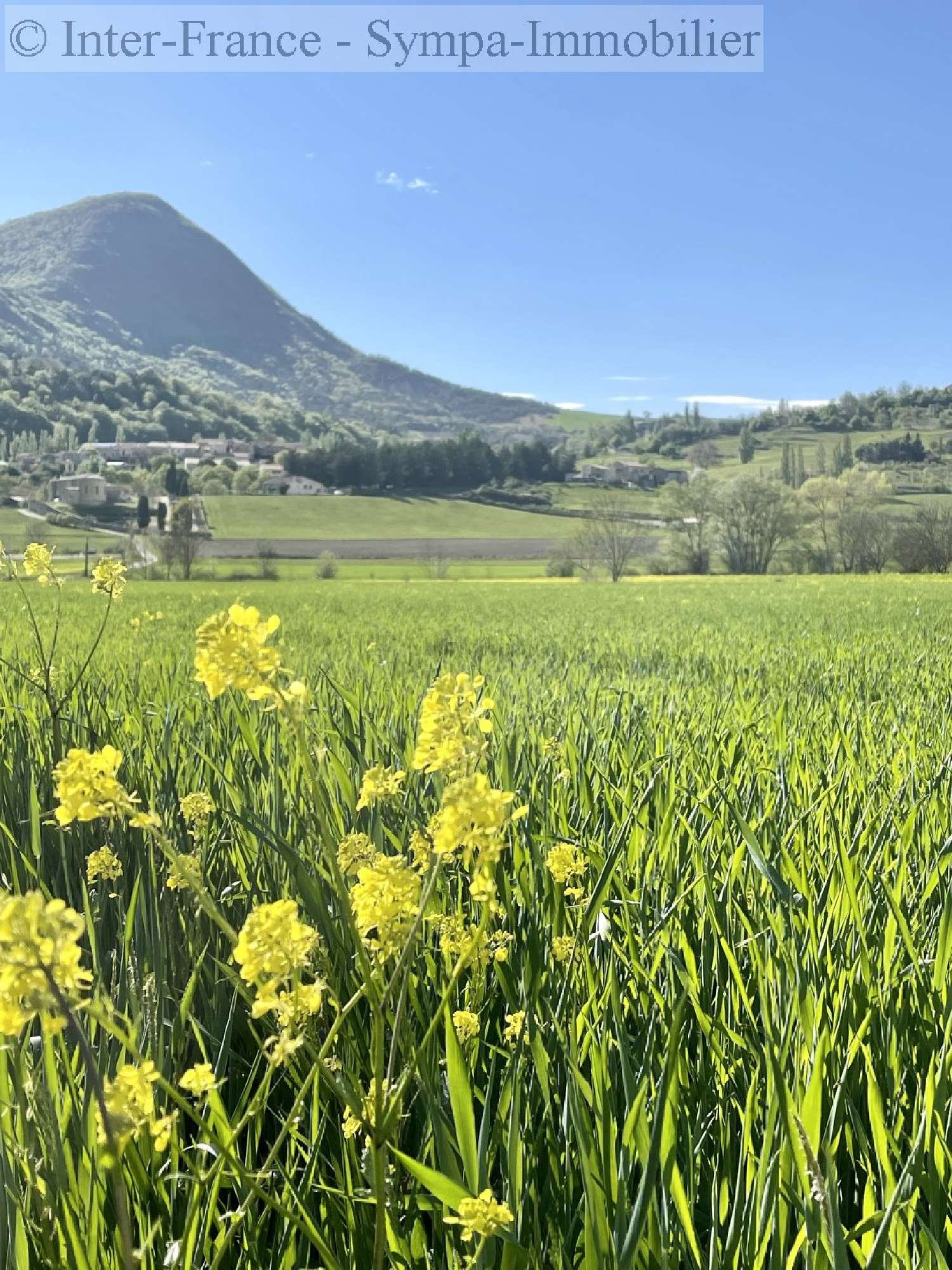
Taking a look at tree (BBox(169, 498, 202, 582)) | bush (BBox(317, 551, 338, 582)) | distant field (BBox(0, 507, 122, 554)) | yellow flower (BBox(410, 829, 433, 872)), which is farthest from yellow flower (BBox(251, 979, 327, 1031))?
distant field (BBox(0, 507, 122, 554))

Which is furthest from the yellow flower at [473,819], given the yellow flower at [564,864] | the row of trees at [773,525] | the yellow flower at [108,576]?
the row of trees at [773,525]

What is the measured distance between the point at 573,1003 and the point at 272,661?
959mm

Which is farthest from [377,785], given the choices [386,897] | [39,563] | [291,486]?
[291,486]

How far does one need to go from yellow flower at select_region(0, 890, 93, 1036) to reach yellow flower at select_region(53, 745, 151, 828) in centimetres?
17

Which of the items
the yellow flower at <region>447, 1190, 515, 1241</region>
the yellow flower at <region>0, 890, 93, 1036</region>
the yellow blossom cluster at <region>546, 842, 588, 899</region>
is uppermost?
the yellow flower at <region>0, 890, 93, 1036</region>

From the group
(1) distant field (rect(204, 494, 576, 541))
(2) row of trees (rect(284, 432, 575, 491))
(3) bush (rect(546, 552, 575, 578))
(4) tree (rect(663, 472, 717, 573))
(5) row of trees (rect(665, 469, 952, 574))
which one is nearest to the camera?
(5) row of trees (rect(665, 469, 952, 574))

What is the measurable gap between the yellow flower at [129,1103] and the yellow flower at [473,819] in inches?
11.7

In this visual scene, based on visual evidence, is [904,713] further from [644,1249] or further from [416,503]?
[416,503]

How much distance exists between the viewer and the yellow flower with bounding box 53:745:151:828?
88 cm

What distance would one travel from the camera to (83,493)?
11631 centimetres

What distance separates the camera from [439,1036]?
1512mm

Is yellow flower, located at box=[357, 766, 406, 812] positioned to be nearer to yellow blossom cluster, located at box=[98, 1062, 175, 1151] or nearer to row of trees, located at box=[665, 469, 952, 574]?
yellow blossom cluster, located at box=[98, 1062, 175, 1151]

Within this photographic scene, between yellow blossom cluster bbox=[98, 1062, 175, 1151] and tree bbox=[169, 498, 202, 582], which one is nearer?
yellow blossom cluster bbox=[98, 1062, 175, 1151]

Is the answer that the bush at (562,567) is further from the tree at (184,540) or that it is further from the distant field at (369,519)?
the distant field at (369,519)
